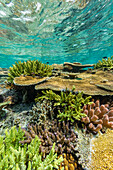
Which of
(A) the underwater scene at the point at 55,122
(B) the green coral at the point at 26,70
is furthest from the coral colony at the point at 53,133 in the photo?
(B) the green coral at the point at 26,70

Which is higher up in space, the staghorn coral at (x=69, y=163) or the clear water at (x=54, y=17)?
the clear water at (x=54, y=17)

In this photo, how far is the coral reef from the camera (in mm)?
1826

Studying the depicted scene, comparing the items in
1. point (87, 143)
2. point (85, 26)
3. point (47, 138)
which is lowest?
point (87, 143)

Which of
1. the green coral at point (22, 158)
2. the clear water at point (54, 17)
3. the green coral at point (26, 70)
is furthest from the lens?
the clear water at point (54, 17)

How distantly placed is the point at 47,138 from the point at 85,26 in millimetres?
16135

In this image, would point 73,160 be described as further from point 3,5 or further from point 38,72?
point 3,5

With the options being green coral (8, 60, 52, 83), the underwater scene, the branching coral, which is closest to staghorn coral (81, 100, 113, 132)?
the underwater scene

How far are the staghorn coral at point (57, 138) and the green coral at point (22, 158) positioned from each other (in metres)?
0.21

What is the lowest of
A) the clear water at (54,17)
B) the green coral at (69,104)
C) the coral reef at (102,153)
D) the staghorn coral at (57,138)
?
the coral reef at (102,153)

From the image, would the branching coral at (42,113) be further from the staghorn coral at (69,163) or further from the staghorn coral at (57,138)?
the staghorn coral at (69,163)

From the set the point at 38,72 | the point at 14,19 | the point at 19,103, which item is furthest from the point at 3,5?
the point at 19,103

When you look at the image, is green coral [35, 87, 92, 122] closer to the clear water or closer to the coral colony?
the coral colony

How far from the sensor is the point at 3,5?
8.67 m

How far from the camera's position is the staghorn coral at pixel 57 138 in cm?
214
